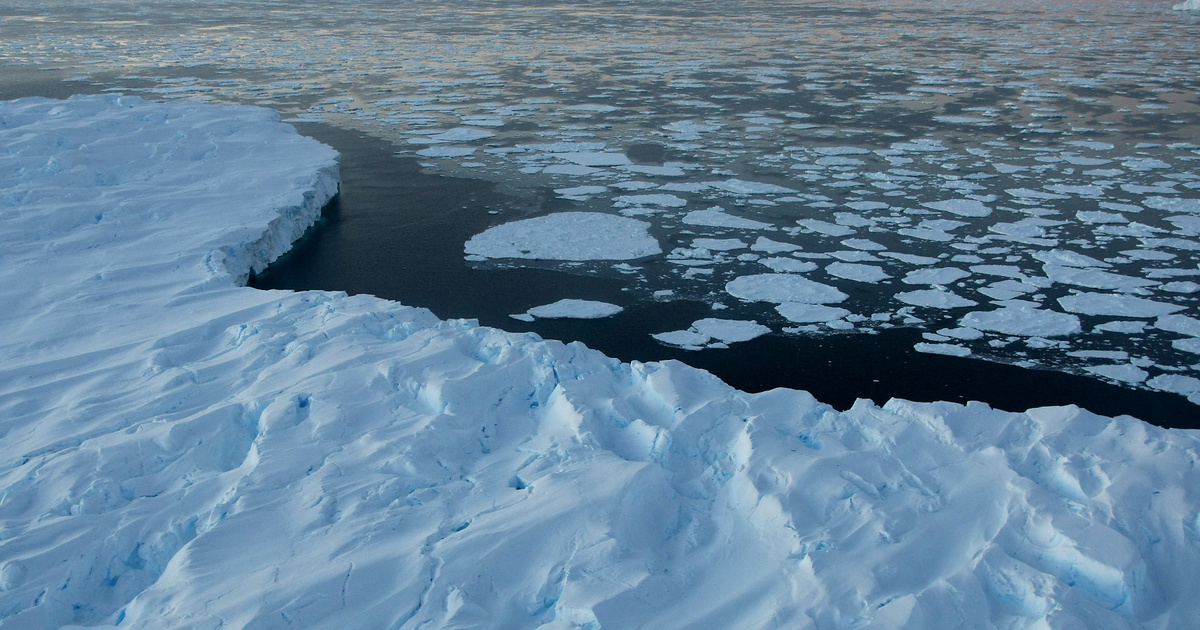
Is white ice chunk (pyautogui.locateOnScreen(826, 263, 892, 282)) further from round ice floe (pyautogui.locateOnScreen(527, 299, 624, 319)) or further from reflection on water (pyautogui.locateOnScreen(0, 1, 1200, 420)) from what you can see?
round ice floe (pyautogui.locateOnScreen(527, 299, 624, 319))

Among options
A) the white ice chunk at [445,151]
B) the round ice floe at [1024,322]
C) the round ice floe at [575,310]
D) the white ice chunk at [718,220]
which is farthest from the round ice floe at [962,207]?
the white ice chunk at [445,151]

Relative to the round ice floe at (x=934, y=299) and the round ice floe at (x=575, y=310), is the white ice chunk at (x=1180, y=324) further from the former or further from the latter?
the round ice floe at (x=575, y=310)

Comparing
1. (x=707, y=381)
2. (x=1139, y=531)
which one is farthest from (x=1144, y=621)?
(x=707, y=381)

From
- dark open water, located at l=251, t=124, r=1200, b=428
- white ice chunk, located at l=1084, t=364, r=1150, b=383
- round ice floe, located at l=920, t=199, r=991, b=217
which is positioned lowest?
dark open water, located at l=251, t=124, r=1200, b=428

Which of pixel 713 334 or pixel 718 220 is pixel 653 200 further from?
pixel 713 334

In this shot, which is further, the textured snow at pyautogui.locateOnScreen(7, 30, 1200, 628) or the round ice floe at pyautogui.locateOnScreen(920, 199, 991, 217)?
the round ice floe at pyautogui.locateOnScreen(920, 199, 991, 217)

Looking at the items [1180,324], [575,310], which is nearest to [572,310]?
[575,310]

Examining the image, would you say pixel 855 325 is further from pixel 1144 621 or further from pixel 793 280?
pixel 1144 621

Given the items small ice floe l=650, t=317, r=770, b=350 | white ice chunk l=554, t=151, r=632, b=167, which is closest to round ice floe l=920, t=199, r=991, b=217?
small ice floe l=650, t=317, r=770, b=350
